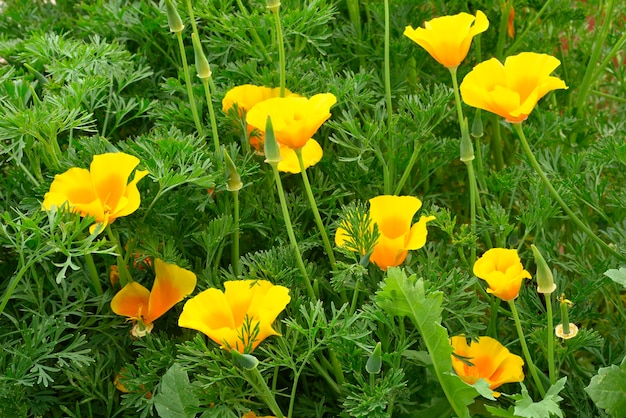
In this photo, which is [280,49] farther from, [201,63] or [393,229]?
[393,229]

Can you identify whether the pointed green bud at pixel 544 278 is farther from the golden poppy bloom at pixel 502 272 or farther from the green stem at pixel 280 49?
the green stem at pixel 280 49

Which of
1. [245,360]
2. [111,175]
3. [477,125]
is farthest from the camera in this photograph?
[477,125]

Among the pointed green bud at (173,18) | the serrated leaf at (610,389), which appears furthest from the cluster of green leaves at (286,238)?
the pointed green bud at (173,18)

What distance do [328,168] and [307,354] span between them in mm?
300

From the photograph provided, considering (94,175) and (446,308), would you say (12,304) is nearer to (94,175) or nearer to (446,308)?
(94,175)

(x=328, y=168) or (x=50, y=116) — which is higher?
(x=50, y=116)

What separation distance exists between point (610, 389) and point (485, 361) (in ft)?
0.39

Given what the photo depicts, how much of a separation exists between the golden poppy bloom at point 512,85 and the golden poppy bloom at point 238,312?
0.27 meters


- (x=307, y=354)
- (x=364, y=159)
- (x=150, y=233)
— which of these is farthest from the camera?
(x=364, y=159)

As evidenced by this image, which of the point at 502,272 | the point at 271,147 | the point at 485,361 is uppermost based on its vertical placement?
the point at 271,147

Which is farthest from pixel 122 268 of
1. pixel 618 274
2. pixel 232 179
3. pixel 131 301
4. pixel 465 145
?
pixel 618 274

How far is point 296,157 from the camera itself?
881 mm

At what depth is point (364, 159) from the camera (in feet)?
3.15

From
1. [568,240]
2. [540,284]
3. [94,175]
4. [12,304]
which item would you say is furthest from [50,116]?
[568,240]
